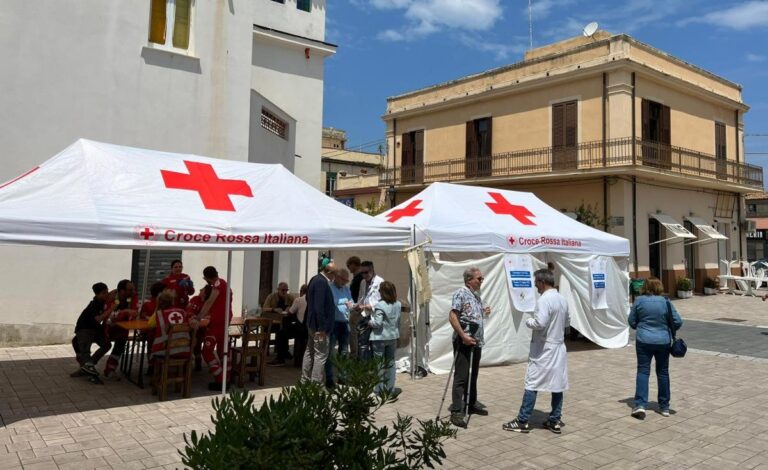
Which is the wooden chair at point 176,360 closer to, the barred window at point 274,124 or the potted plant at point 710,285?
the barred window at point 274,124

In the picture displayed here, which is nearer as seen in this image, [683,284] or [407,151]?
[683,284]

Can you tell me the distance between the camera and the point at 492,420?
5879 millimetres

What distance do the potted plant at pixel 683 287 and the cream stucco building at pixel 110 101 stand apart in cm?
1689

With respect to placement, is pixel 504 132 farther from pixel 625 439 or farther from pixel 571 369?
pixel 625 439

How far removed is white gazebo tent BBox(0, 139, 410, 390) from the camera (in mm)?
5195

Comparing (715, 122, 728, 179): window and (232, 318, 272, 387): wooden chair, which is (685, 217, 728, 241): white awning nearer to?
(715, 122, 728, 179): window

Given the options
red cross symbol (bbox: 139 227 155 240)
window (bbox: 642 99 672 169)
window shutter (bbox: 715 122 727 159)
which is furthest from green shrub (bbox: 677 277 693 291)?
red cross symbol (bbox: 139 227 155 240)

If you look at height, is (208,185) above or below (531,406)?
above

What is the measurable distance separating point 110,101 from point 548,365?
9.04 m

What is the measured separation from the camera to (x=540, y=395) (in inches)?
276

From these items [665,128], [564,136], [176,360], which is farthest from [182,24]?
[665,128]

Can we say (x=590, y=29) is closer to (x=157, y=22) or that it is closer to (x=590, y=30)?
(x=590, y=30)

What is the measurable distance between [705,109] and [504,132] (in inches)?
348

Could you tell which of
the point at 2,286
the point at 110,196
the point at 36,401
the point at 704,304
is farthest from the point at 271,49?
the point at 704,304
